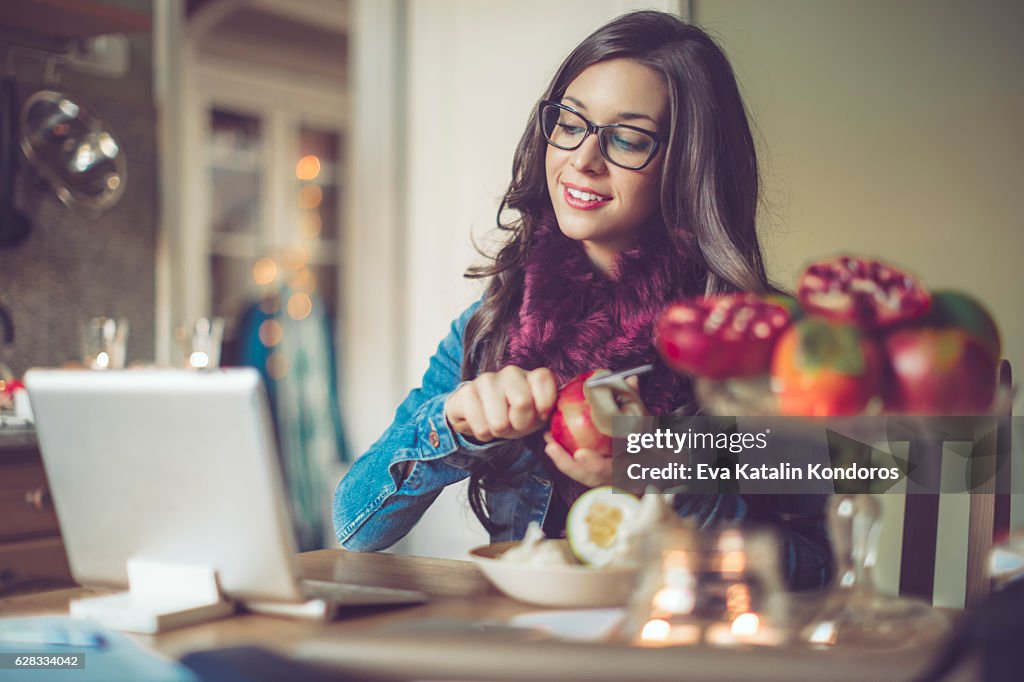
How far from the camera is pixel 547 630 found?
944 mm

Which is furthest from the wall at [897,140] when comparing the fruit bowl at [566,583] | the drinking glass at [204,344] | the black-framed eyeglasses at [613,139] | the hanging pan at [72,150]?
the hanging pan at [72,150]

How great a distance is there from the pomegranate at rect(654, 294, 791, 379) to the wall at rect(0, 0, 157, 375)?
2.05m

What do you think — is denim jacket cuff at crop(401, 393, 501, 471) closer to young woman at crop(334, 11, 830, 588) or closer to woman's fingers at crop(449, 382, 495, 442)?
young woman at crop(334, 11, 830, 588)

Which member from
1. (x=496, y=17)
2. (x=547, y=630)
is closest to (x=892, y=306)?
(x=547, y=630)

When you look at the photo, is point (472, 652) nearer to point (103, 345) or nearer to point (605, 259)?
point (605, 259)

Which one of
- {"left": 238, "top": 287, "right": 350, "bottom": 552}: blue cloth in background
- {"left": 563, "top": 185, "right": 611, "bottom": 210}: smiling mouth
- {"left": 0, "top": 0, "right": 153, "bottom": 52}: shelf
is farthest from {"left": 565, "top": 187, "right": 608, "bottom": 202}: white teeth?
{"left": 238, "top": 287, "right": 350, "bottom": 552}: blue cloth in background

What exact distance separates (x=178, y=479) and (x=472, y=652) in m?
0.35

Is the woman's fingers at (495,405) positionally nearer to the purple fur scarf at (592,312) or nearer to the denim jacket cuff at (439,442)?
the denim jacket cuff at (439,442)

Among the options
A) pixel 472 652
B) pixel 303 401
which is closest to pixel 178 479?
pixel 472 652

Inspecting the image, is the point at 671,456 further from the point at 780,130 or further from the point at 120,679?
the point at 120,679

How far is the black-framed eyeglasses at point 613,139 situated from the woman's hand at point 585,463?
587mm

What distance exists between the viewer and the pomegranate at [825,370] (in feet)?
2.82

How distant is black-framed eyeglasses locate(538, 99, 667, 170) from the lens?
1674 millimetres

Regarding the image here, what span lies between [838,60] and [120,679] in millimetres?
1302
